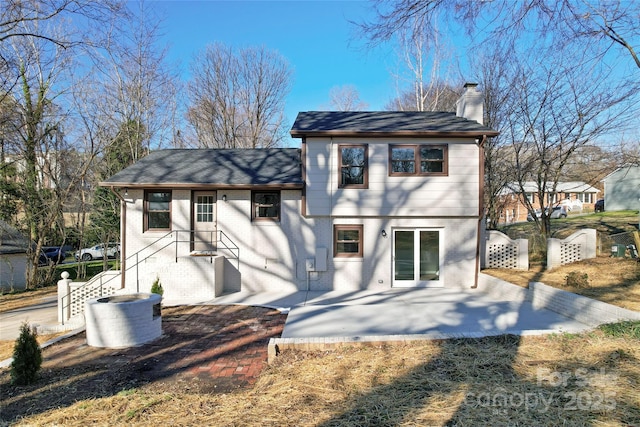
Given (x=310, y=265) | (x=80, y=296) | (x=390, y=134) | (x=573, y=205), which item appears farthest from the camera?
(x=573, y=205)

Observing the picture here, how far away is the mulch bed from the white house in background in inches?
153

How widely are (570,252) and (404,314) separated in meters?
7.32

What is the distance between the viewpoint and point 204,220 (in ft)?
38.5

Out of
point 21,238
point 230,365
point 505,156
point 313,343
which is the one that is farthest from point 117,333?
point 505,156

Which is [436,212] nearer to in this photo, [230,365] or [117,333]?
[230,365]

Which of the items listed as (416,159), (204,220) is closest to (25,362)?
(204,220)

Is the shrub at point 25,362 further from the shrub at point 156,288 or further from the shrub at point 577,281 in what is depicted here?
the shrub at point 577,281

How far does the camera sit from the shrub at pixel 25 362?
4727 mm

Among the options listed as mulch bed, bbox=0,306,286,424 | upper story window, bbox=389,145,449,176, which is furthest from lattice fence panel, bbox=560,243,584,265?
mulch bed, bbox=0,306,286,424

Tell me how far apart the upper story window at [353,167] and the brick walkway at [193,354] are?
4.74m

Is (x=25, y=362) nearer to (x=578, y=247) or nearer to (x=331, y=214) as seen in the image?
(x=331, y=214)

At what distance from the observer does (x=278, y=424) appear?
11.1ft

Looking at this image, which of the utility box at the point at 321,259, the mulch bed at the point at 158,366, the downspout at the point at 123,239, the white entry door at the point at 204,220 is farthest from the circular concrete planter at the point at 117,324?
the utility box at the point at 321,259

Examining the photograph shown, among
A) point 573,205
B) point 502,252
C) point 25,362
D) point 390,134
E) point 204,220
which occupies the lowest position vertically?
point 25,362
